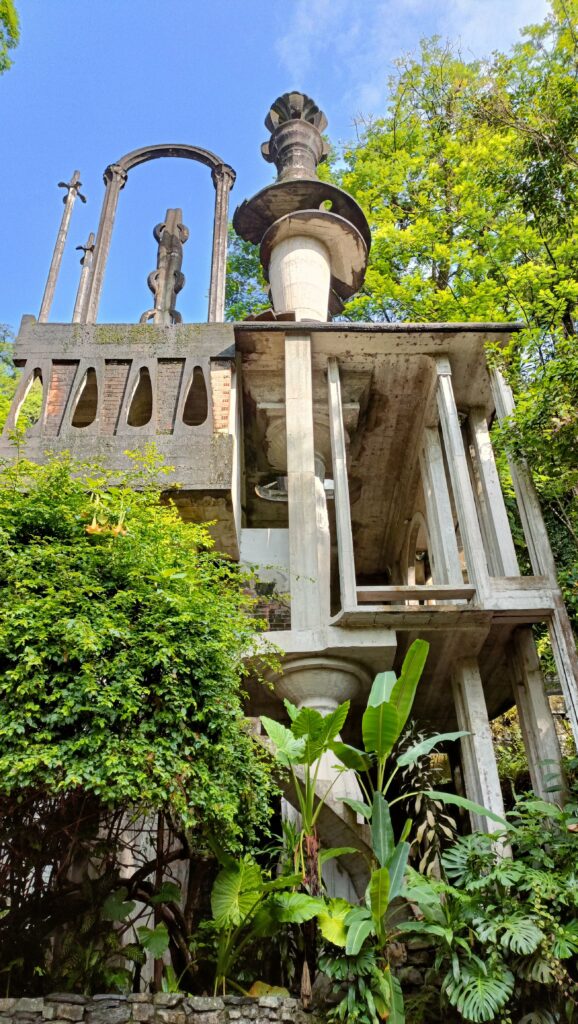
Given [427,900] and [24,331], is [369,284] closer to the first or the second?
[24,331]

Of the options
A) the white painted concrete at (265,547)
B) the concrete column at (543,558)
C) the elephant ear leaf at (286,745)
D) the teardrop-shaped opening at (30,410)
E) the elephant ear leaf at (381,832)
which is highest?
the teardrop-shaped opening at (30,410)

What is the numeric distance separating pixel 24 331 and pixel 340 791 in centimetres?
774

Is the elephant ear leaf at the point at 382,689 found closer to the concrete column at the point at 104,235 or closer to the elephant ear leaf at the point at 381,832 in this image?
the elephant ear leaf at the point at 381,832

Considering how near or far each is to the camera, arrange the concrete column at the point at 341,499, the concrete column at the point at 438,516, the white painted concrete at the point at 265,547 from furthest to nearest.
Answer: the white painted concrete at the point at 265,547 → the concrete column at the point at 438,516 → the concrete column at the point at 341,499

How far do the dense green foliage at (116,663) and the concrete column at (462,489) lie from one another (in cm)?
359

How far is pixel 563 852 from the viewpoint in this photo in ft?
24.0

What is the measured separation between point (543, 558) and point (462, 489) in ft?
4.40

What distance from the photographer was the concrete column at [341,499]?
31.4 feet

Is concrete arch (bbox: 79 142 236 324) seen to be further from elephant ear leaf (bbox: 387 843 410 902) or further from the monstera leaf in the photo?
the monstera leaf

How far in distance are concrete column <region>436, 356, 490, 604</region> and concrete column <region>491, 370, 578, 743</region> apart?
0.63m

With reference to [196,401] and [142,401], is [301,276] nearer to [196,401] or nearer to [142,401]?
[196,401]

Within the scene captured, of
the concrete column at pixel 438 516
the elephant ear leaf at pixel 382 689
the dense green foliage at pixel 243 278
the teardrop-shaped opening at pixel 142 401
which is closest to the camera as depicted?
the elephant ear leaf at pixel 382 689

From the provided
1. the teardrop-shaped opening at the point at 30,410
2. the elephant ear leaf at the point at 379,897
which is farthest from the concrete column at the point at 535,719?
the teardrop-shaped opening at the point at 30,410

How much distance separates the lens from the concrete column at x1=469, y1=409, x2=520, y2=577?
34.4 ft
